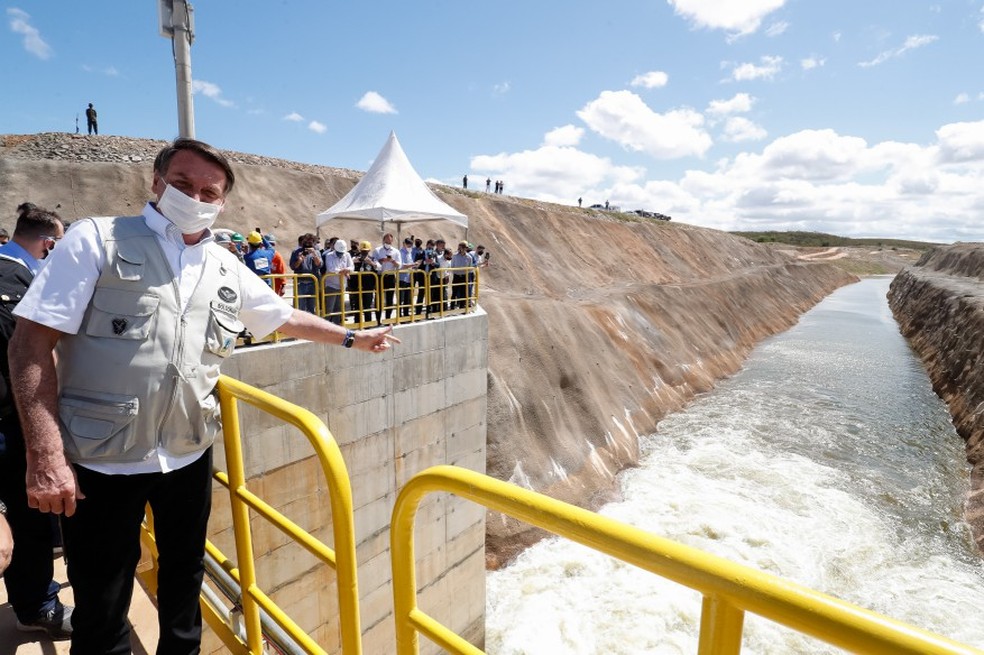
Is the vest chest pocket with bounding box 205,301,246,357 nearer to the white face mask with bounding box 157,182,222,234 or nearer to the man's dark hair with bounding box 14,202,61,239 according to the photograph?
the white face mask with bounding box 157,182,222,234

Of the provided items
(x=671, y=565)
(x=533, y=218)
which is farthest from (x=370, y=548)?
(x=533, y=218)

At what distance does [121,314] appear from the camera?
2.26 metres

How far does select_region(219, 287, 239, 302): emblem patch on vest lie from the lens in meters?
2.67

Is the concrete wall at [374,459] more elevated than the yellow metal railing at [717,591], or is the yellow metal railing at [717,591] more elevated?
the yellow metal railing at [717,591]

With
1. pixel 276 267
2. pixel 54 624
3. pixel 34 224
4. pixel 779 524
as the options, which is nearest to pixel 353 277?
pixel 276 267

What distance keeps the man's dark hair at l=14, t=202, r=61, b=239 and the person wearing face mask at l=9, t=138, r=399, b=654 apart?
1981 millimetres

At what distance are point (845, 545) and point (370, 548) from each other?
1313cm

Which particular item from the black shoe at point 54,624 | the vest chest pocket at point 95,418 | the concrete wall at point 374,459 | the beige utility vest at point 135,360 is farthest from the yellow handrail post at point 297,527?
the concrete wall at point 374,459

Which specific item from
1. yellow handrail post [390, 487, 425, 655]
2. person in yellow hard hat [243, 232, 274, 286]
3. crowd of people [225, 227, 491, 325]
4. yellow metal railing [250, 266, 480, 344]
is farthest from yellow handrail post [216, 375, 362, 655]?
person in yellow hard hat [243, 232, 274, 286]

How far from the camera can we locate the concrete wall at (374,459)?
6.87 m

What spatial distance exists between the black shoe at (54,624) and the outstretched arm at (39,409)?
6.68ft

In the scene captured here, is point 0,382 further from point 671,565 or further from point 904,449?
point 904,449

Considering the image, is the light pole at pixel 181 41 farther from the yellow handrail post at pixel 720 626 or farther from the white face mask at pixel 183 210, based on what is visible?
the yellow handrail post at pixel 720 626

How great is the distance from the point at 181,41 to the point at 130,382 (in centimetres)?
874
